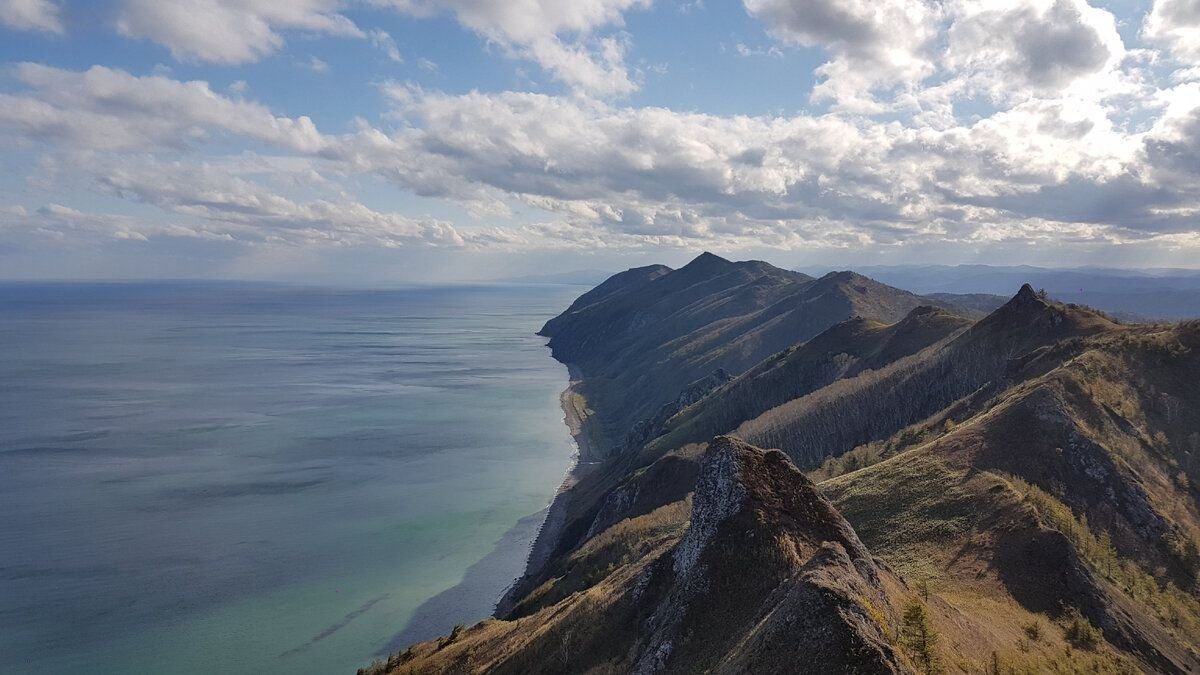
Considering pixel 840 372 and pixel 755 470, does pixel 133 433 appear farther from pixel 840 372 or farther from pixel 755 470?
pixel 755 470

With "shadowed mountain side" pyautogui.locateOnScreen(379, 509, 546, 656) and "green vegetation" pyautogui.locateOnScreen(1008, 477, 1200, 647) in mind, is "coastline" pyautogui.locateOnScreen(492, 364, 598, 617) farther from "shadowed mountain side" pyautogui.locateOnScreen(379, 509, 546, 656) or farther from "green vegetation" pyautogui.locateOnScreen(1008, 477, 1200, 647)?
"green vegetation" pyautogui.locateOnScreen(1008, 477, 1200, 647)

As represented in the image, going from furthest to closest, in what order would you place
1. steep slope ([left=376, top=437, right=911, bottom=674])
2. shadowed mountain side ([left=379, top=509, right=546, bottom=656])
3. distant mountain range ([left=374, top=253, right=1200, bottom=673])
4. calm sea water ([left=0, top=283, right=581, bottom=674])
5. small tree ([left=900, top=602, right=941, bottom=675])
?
shadowed mountain side ([left=379, top=509, right=546, bottom=656])
calm sea water ([left=0, top=283, right=581, bottom=674])
distant mountain range ([left=374, top=253, right=1200, bottom=673])
small tree ([left=900, top=602, right=941, bottom=675])
steep slope ([left=376, top=437, right=911, bottom=674])

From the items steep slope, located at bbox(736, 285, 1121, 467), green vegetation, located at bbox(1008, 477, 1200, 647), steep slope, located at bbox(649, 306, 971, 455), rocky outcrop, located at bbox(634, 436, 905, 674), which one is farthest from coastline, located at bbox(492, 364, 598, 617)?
green vegetation, located at bbox(1008, 477, 1200, 647)

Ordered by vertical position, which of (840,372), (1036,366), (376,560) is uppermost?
(1036,366)

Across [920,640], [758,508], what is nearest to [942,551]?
[758,508]

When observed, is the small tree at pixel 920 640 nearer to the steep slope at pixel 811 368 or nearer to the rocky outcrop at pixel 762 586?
the rocky outcrop at pixel 762 586

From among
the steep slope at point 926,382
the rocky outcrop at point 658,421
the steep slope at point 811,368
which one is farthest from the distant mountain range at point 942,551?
the rocky outcrop at point 658,421

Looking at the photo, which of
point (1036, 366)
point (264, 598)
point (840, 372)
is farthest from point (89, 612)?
point (840, 372)
